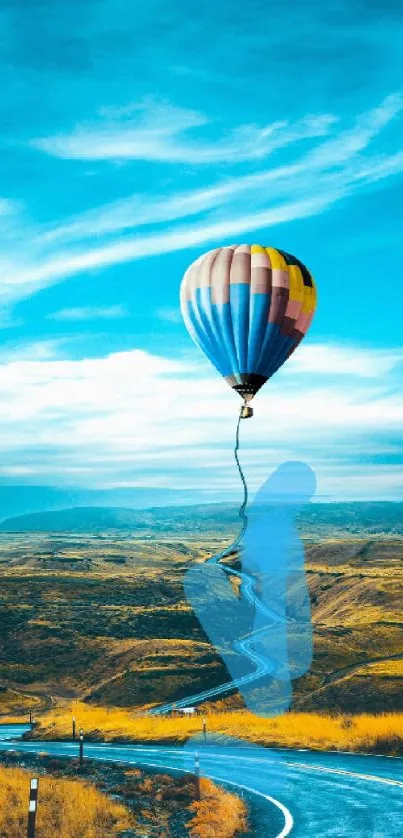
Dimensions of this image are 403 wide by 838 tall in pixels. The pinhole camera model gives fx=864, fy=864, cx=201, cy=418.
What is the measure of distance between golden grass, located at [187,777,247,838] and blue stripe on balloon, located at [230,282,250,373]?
1962 centimetres

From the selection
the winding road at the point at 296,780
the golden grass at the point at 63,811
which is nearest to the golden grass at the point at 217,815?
the winding road at the point at 296,780

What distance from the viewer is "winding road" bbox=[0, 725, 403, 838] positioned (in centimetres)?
2184

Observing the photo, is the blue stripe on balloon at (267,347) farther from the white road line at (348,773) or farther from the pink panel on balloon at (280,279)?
the white road line at (348,773)

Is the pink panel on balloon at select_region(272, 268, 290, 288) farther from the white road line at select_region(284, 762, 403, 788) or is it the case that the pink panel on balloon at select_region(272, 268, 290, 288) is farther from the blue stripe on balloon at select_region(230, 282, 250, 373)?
the white road line at select_region(284, 762, 403, 788)

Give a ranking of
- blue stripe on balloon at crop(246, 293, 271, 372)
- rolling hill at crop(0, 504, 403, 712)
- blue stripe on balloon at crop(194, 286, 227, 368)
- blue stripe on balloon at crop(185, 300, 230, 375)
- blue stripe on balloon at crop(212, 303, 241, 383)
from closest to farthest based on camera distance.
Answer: blue stripe on balloon at crop(246, 293, 271, 372) < blue stripe on balloon at crop(212, 303, 241, 383) < blue stripe on balloon at crop(194, 286, 227, 368) < blue stripe on balloon at crop(185, 300, 230, 375) < rolling hill at crop(0, 504, 403, 712)

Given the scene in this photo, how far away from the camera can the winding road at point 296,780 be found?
21.8 metres

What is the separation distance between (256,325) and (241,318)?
78 cm

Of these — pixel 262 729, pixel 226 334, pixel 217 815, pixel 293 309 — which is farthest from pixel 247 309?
pixel 217 815

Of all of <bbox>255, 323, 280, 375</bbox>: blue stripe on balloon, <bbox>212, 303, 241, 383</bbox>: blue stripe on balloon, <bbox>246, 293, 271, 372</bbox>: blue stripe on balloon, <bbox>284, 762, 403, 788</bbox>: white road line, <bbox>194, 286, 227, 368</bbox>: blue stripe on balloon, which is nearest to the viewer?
<bbox>284, 762, 403, 788</bbox>: white road line

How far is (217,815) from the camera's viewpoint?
76.6ft

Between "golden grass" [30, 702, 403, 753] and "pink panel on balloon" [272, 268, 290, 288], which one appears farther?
"pink panel on balloon" [272, 268, 290, 288]

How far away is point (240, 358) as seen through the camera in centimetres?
4053

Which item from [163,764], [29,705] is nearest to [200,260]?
[163,764]

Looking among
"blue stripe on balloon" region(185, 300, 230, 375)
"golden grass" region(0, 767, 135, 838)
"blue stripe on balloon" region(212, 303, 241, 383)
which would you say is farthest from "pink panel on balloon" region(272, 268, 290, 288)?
"golden grass" region(0, 767, 135, 838)
